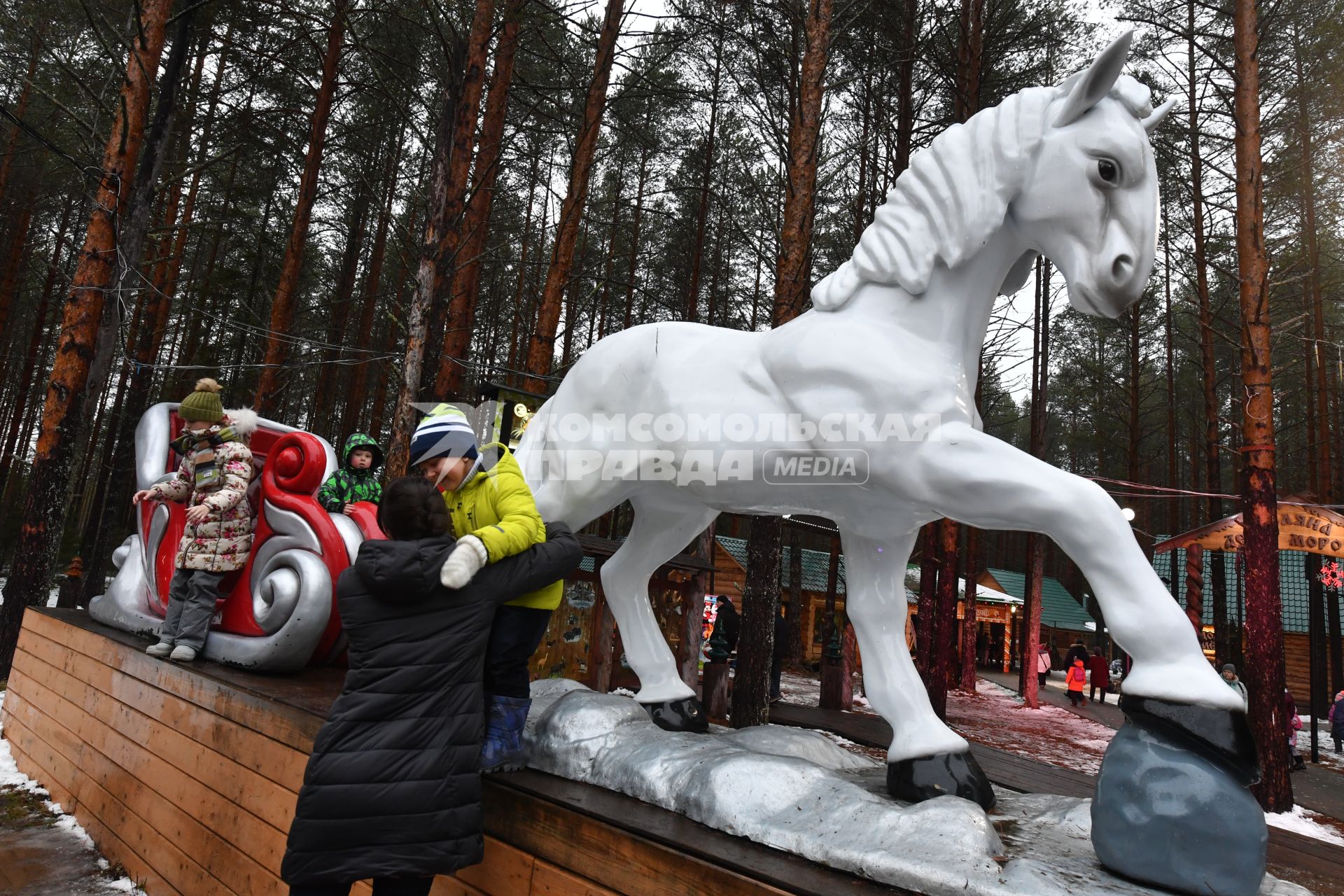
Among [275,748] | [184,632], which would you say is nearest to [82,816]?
[184,632]

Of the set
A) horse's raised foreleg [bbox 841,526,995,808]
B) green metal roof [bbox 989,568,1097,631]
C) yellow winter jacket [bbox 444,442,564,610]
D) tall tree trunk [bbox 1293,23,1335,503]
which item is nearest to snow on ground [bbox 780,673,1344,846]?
horse's raised foreleg [bbox 841,526,995,808]

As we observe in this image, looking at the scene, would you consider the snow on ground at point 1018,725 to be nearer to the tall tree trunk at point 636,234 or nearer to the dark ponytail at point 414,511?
the dark ponytail at point 414,511

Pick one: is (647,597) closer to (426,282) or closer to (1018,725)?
(426,282)

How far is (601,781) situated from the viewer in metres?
2.02

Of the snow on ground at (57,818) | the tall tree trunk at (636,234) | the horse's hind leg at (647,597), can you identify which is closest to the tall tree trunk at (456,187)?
the snow on ground at (57,818)

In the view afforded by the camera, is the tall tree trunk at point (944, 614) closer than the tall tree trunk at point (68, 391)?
No

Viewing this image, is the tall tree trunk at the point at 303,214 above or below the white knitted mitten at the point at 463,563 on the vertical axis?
above

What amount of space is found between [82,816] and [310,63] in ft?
35.5

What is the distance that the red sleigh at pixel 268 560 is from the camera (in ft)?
11.1

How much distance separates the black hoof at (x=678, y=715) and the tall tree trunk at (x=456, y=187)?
12.2 ft

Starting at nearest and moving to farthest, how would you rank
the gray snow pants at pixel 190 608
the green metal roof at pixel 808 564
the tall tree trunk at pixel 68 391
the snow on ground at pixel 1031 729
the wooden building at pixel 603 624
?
1. the gray snow pants at pixel 190 608
2. the tall tree trunk at pixel 68 391
3. the wooden building at pixel 603 624
4. the snow on ground at pixel 1031 729
5. the green metal roof at pixel 808 564

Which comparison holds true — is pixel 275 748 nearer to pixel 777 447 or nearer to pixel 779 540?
pixel 777 447

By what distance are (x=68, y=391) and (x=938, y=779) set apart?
761 centimetres

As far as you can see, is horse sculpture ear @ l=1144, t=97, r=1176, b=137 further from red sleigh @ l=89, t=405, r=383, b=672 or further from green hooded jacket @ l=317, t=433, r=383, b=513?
green hooded jacket @ l=317, t=433, r=383, b=513
